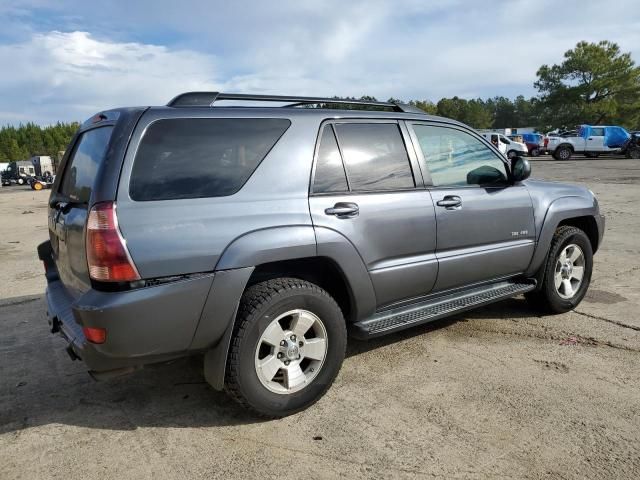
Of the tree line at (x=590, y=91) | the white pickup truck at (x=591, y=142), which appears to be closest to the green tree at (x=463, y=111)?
the tree line at (x=590, y=91)

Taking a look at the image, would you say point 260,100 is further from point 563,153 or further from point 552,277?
point 563,153

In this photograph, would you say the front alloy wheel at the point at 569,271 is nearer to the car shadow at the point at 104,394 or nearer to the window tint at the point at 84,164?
the car shadow at the point at 104,394

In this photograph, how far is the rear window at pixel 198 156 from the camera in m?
2.63

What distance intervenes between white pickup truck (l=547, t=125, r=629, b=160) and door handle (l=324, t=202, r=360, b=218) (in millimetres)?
33337

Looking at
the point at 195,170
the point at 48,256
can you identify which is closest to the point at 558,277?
the point at 195,170

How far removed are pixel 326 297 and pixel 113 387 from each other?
5.47 feet

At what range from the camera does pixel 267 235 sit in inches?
111

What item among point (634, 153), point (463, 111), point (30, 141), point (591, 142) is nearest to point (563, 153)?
point (591, 142)

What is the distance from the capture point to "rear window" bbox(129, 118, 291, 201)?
263 cm

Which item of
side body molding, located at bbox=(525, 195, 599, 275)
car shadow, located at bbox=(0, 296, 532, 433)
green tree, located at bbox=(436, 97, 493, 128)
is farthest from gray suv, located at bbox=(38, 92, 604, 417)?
green tree, located at bbox=(436, 97, 493, 128)

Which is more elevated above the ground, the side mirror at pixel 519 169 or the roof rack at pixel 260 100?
the roof rack at pixel 260 100

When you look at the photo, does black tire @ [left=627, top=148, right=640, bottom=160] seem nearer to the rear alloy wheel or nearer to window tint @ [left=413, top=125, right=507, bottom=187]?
the rear alloy wheel

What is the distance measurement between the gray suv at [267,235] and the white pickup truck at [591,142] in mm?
31979

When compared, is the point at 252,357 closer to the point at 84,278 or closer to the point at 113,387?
the point at 84,278
